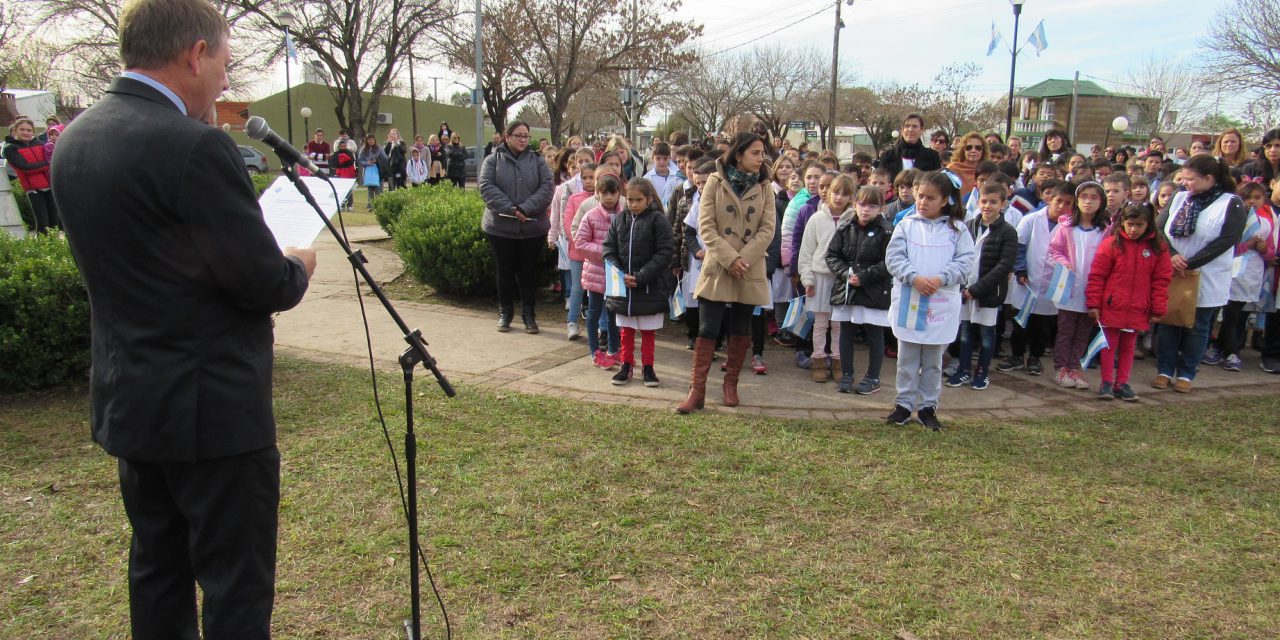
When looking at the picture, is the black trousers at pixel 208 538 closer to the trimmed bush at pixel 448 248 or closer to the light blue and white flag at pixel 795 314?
the light blue and white flag at pixel 795 314

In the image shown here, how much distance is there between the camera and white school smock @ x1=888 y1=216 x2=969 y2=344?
521cm

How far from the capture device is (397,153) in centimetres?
2134

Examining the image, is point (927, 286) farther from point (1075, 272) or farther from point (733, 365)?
point (1075, 272)

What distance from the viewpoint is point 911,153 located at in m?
8.71

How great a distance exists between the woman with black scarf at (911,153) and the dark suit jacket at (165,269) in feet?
24.7

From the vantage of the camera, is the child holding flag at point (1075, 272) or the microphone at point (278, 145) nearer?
the microphone at point (278, 145)

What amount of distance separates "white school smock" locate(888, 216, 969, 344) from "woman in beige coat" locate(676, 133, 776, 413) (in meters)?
0.89

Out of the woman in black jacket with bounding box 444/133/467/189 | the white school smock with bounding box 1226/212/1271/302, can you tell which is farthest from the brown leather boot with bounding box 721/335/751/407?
the woman in black jacket with bounding box 444/133/467/189

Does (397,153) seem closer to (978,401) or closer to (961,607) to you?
(978,401)

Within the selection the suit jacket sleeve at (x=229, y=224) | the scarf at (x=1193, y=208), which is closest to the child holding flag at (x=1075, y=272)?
the scarf at (x=1193, y=208)

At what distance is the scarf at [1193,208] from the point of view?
6715 millimetres

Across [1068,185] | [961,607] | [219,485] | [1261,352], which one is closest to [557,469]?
[961,607]

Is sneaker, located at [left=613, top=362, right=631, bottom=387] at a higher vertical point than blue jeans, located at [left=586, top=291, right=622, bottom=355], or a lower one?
lower

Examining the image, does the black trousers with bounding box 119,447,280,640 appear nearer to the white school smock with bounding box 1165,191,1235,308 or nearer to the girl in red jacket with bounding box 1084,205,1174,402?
the girl in red jacket with bounding box 1084,205,1174,402
